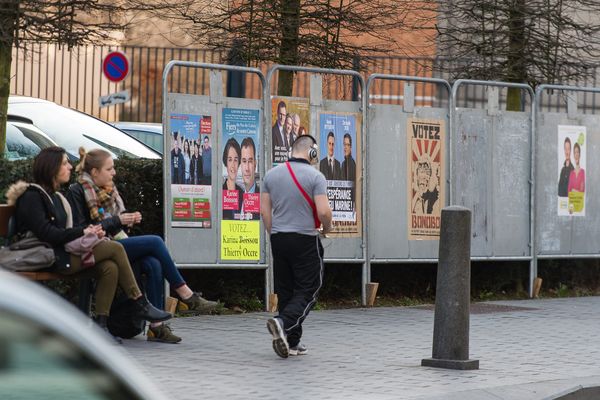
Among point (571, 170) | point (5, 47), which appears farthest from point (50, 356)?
point (571, 170)

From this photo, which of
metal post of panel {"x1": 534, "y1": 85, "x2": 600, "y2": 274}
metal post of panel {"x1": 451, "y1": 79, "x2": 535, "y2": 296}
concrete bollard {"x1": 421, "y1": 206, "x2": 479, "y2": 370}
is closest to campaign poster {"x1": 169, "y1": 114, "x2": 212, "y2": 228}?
metal post of panel {"x1": 451, "y1": 79, "x2": 535, "y2": 296}

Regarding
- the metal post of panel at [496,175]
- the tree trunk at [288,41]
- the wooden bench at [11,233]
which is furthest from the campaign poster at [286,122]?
the wooden bench at [11,233]

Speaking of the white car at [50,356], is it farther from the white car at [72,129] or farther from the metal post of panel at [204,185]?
the white car at [72,129]

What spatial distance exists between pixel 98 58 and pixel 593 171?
1401 centimetres

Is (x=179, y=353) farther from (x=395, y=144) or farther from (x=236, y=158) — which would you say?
(x=395, y=144)

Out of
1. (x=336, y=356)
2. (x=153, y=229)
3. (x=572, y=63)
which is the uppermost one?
(x=572, y=63)

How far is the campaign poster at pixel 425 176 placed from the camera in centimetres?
1288

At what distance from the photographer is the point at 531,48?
15633 mm

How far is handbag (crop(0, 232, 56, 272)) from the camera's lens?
27.3 feet

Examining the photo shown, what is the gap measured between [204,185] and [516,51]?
18.8 feet

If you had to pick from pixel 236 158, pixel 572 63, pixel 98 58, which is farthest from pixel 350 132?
pixel 98 58

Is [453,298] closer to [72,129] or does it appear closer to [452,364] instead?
[452,364]

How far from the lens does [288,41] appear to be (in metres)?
14.0

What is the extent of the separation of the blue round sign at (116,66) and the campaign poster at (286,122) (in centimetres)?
889
